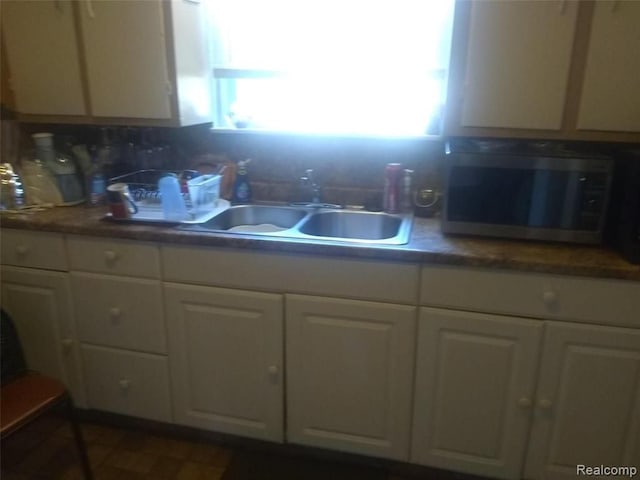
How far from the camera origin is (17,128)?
2.27m

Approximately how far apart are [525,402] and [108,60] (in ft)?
6.24

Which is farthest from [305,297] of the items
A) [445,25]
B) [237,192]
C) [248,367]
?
[445,25]

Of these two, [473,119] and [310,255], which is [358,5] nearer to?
[473,119]

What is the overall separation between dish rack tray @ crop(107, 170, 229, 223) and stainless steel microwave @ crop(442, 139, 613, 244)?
0.88 m

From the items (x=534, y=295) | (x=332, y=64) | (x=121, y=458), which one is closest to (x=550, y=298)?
(x=534, y=295)

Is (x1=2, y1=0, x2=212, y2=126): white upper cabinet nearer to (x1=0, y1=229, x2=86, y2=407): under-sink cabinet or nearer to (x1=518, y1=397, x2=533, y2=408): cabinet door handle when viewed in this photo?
(x1=0, y1=229, x2=86, y2=407): under-sink cabinet

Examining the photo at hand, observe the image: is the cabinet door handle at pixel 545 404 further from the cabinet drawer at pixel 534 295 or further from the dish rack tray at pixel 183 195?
the dish rack tray at pixel 183 195

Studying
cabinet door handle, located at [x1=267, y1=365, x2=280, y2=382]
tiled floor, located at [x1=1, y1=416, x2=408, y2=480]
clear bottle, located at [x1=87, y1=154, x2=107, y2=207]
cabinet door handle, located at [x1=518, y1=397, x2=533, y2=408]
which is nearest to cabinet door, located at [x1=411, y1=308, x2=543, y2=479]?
cabinet door handle, located at [x1=518, y1=397, x2=533, y2=408]

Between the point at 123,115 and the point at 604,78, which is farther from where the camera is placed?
the point at 123,115

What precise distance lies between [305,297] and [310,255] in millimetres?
147

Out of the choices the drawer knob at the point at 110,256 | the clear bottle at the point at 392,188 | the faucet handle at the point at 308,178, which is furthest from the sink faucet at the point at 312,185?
the drawer knob at the point at 110,256

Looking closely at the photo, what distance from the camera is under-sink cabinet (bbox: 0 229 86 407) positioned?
1.87 m

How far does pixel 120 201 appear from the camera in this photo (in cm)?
178

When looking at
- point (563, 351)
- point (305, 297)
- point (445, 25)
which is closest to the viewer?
point (563, 351)
